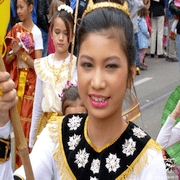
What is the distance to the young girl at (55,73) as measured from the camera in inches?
139

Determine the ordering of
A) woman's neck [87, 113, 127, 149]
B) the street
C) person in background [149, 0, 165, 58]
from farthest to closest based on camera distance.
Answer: person in background [149, 0, 165, 58] < the street < woman's neck [87, 113, 127, 149]

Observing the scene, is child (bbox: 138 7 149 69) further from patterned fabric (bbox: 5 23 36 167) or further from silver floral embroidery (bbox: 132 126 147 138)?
silver floral embroidery (bbox: 132 126 147 138)

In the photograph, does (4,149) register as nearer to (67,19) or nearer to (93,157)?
(93,157)

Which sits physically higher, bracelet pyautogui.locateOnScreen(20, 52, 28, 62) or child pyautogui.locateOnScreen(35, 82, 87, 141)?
child pyautogui.locateOnScreen(35, 82, 87, 141)

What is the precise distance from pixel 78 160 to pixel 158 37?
30.5 ft

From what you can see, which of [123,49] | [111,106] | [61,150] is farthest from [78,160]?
[123,49]

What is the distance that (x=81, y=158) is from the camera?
69.0 inches

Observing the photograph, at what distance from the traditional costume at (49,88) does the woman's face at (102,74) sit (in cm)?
182

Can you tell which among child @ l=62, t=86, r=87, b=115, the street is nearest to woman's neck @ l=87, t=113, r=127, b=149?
child @ l=62, t=86, r=87, b=115

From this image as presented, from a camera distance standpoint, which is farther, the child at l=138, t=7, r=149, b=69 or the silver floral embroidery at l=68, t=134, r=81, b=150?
the child at l=138, t=7, r=149, b=69

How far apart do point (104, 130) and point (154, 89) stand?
6204 mm

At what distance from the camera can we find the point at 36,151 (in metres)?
1.76

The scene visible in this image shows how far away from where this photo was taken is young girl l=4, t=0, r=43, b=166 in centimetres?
435

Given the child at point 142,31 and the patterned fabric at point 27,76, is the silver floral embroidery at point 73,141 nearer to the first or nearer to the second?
the patterned fabric at point 27,76
